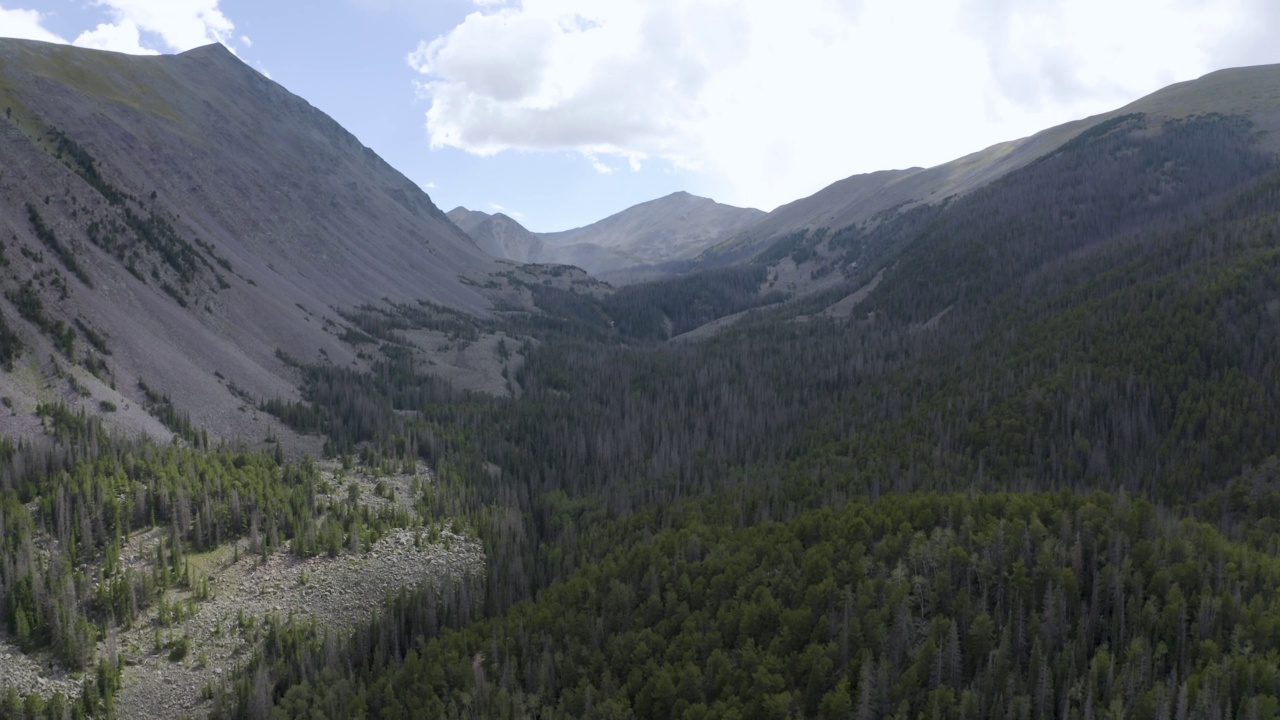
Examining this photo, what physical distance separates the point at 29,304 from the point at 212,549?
70.9ft

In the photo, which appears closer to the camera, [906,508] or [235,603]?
[235,603]

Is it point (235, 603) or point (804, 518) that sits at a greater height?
point (235, 603)

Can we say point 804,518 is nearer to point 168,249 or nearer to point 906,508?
point 906,508

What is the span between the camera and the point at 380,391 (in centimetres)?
7250

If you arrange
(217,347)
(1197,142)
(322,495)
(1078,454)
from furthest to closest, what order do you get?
(1197,142)
(217,347)
(1078,454)
(322,495)

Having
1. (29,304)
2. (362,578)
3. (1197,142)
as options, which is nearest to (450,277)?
(29,304)

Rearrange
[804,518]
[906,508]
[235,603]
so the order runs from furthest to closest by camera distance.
→ 1. [804,518]
2. [906,508]
3. [235,603]

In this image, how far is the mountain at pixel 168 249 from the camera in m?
47.6

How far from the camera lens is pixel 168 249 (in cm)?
6825

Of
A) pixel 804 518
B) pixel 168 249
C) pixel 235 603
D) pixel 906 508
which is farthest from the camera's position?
pixel 168 249

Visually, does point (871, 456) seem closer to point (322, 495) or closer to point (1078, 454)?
point (1078, 454)

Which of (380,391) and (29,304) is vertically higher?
(29,304)

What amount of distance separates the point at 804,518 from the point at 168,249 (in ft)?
197

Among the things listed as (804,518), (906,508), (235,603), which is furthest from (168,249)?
(906,508)
